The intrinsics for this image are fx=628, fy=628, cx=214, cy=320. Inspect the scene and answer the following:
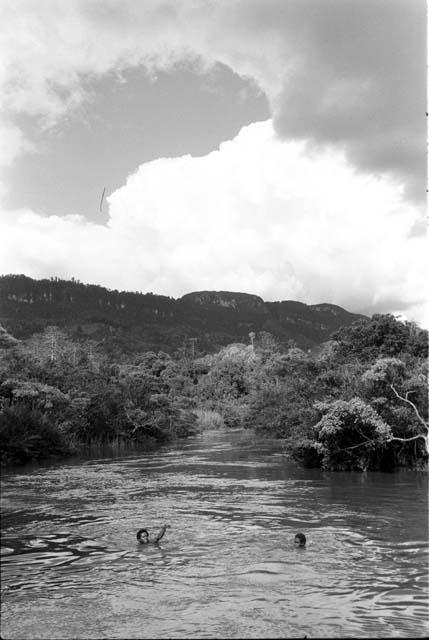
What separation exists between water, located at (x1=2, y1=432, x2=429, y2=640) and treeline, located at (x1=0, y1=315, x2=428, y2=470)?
130 inches

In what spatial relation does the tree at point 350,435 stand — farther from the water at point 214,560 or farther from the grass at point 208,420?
the grass at point 208,420

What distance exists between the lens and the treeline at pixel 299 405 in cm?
2589

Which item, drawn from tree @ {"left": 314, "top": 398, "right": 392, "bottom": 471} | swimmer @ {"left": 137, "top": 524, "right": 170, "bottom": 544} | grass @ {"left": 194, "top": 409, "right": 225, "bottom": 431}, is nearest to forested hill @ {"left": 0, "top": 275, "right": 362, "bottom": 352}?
grass @ {"left": 194, "top": 409, "right": 225, "bottom": 431}

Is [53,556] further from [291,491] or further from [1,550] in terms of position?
[291,491]

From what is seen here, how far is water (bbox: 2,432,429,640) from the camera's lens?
26.9 feet

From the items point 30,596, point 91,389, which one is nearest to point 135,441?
point 91,389

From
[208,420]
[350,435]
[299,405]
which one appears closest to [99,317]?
[208,420]

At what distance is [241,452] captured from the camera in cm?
3772

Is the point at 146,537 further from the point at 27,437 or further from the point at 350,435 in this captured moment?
the point at 27,437

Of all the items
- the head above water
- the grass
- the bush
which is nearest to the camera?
the head above water

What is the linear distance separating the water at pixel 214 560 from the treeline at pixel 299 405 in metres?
3.31

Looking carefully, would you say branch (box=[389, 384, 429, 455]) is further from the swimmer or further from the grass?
the grass

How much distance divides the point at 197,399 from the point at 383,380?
51.4 meters

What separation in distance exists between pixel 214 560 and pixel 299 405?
23.0 m
